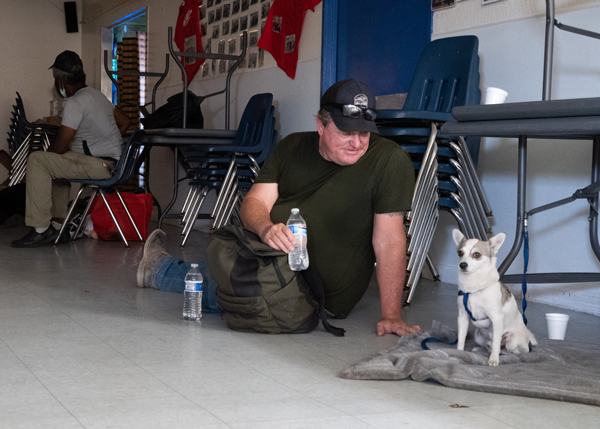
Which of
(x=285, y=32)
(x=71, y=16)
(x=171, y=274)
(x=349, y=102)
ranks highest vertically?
(x=71, y=16)

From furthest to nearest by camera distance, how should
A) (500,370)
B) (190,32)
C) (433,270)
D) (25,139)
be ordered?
A: (25,139), (190,32), (433,270), (500,370)

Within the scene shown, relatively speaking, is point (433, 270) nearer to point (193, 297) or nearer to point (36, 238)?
point (193, 297)

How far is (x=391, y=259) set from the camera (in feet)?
7.47

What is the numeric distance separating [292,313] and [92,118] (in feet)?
9.55

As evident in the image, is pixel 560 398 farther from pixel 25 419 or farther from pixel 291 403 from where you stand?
pixel 25 419

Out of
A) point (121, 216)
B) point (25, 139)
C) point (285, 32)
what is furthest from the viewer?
point (25, 139)

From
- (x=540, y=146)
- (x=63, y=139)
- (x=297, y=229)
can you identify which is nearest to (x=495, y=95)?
(x=540, y=146)

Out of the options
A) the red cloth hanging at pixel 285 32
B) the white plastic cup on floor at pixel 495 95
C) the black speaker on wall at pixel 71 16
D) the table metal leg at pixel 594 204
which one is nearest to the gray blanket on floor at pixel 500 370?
the table metal leg at pixel 594 204

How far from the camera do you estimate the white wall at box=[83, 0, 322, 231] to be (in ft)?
14.9

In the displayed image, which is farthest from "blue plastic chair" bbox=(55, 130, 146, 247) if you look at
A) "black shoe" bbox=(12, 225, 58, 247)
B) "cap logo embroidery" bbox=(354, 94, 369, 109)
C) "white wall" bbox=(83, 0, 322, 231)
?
"cap logo embroidery" bbox=(354, 94, 369, 109)

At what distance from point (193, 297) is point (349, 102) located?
88 centimetres

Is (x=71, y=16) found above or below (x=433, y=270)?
above

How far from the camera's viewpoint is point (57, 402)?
1498 mm

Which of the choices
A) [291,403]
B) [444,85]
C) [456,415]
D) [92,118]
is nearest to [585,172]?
[444,85]
